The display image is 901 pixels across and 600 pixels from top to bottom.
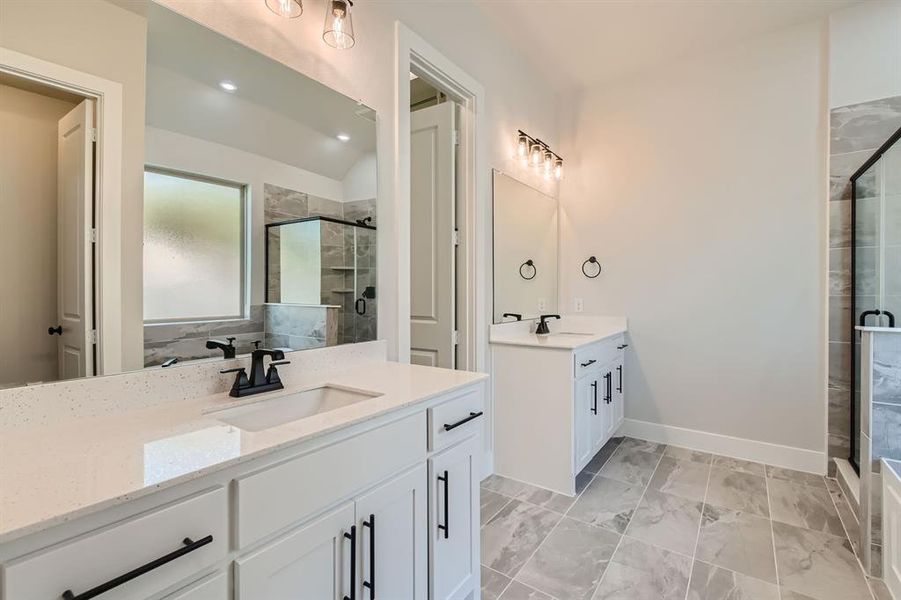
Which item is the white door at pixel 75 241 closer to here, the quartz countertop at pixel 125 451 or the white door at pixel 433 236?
the quartz countertop at pixel 125 451

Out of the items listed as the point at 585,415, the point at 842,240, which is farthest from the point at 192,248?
the point at 842,240

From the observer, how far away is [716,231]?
2941 millimetres

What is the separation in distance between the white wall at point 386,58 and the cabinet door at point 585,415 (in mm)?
749

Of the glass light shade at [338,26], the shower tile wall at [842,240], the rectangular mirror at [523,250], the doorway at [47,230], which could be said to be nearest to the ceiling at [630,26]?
the shower tile wall at [842,240]

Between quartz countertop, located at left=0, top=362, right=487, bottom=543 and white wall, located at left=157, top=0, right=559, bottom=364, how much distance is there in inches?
33.3

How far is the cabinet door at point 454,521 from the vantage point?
4.19 ft

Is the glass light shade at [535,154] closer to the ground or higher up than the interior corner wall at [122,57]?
higher up

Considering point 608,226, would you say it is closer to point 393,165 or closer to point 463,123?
A: point 463,123

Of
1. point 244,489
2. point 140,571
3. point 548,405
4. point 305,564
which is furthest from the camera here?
point 548,405

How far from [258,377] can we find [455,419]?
641mm

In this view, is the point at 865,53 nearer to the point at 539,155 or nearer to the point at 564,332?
the point at 539,155

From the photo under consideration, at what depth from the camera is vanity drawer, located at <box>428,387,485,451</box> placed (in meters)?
1.28

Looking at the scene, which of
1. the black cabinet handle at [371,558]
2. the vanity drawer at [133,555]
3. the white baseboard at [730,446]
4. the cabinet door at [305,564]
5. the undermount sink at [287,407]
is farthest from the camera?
the white baseboard at [730,446]

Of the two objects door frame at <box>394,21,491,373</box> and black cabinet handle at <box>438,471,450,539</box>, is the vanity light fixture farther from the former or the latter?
black cabinet handle at <box>438,471,450,539</box>
